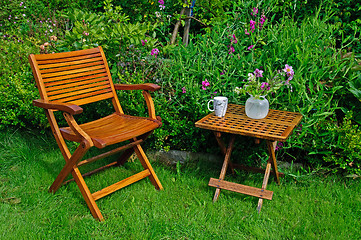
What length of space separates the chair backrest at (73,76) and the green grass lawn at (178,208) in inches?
30.7

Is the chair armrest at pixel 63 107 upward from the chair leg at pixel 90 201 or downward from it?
upward

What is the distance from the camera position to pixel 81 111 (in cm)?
254

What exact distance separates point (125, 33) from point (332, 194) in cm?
251

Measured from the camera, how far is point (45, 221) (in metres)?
2.71

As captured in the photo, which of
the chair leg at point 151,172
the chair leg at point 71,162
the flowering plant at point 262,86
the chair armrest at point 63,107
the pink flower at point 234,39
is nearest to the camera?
the chair armrest at point 63,107

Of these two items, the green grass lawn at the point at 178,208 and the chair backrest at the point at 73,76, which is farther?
the chair backrest at the point at 73,76

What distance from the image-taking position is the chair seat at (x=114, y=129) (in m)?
2.67

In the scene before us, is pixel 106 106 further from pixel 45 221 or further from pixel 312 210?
pixel 312 210

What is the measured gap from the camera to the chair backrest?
2941mm

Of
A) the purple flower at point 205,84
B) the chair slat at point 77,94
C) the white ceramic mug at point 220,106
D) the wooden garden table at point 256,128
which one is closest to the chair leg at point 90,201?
the chair slat at point 77,94

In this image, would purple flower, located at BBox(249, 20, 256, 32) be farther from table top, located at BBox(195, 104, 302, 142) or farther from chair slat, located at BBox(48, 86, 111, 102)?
chair slat, located at BBox(48, 86, 111, 102)

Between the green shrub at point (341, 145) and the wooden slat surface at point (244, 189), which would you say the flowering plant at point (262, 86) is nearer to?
the green shrub at point (341, 145)

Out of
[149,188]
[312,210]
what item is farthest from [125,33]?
[312,210]

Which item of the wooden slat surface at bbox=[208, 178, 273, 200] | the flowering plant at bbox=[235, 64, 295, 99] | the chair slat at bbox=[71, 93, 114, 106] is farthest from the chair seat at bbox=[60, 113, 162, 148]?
the flowering plant at bbox=[235, 64, 295, 99]
